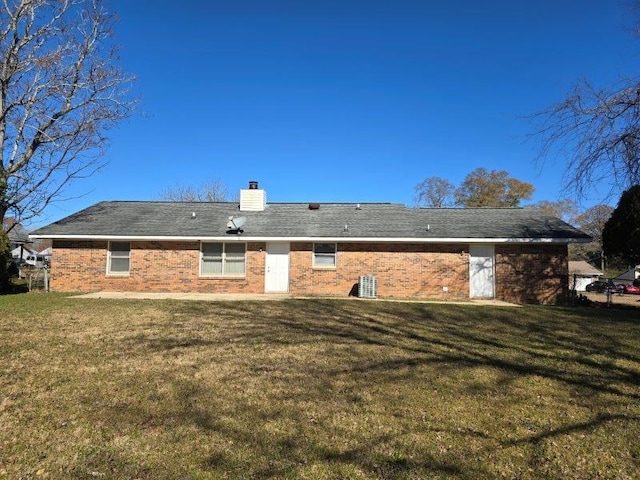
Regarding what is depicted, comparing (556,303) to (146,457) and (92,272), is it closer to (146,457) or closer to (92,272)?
(146,457)

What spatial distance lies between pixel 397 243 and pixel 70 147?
16.0 meters

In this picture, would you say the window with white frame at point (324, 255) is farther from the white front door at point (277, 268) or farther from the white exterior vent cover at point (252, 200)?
the white exterior vent cover at point (252, 200)

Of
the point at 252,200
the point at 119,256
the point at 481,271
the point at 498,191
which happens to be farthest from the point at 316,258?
the point at 498,191

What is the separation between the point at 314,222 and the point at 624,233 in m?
11.7

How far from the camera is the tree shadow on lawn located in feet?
12.3

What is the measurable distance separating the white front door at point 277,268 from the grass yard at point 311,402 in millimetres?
7668

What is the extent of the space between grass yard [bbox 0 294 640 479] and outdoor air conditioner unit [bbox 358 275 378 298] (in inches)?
258

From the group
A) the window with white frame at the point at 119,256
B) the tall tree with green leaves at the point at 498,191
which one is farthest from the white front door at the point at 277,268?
the tall tree with green leaves at the point at 498,191

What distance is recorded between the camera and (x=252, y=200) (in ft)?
63.9

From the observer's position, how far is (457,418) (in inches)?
171

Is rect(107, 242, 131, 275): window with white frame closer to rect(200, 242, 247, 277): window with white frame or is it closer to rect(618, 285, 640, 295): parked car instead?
rect(200, 242, 247, 277): window with white frame

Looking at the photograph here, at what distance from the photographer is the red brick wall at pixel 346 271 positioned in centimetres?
1614

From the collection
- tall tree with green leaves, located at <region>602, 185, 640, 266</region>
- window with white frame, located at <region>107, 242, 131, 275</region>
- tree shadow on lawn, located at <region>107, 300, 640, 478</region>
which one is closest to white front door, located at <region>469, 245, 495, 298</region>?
tree shadow on lawn, located at <region>107, 300, 640, 478</region>

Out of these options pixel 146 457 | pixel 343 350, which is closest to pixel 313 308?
pixel 343 350
